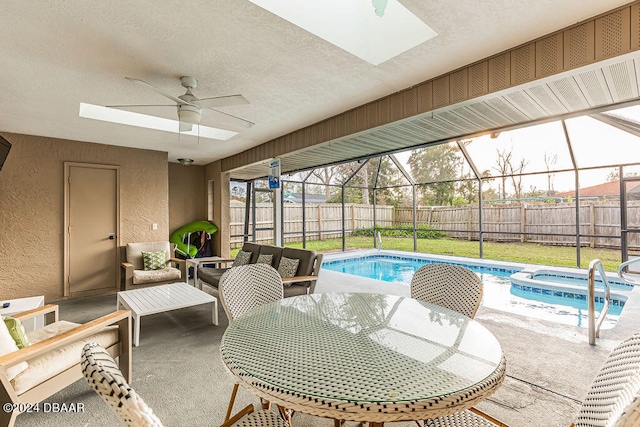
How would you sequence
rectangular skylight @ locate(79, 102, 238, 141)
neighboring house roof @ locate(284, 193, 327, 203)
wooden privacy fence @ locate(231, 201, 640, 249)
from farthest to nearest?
neighboring house roof @ locate(284, 193, 327, 203), wooden privacy fence @ locate(231, 201, 640, 249), rectangular skylight @ locate(79, 102, 238, 141)

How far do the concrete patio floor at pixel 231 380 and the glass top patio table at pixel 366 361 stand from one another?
0.74 m

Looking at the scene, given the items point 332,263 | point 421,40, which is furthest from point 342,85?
point 332,263

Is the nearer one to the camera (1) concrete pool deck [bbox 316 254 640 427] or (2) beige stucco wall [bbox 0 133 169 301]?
(1) concrete pool deck [bbox 316 254 640 427]

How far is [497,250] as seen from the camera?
342 inches

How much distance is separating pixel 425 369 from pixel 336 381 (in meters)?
0.33

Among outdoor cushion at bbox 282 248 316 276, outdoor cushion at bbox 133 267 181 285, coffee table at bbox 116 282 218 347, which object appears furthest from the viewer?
outdoor cushion at bbox 133 267 181 285

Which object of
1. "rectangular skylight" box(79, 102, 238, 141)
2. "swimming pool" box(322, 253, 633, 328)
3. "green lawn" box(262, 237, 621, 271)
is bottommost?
"swimming pool" box(322, 253, 633, 328)

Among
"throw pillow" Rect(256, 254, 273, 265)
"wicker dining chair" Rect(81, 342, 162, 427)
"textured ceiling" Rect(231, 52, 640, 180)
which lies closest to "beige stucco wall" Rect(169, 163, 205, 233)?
"throw pillow" Rect(256, 254, 273, 265)

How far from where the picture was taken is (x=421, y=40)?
2.29 m

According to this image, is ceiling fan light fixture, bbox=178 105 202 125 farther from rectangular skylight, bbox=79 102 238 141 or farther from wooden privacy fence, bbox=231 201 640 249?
wooden privacy fence, bbox=231 201 640 249

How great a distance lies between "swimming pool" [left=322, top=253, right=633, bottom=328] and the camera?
4004mm

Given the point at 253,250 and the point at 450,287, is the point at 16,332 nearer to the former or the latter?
the point at 450,287

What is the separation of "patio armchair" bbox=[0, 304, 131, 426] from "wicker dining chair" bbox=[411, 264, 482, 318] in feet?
7.11

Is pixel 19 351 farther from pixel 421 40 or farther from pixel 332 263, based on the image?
pixel 332 263
